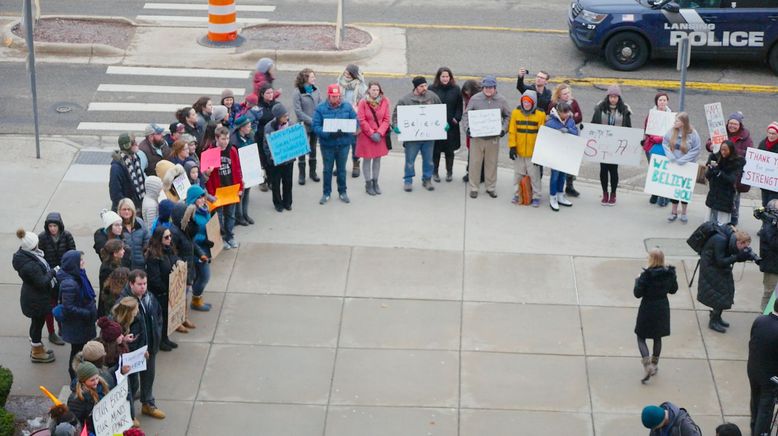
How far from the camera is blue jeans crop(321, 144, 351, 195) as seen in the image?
50.5 feet

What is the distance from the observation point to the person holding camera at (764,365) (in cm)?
1043

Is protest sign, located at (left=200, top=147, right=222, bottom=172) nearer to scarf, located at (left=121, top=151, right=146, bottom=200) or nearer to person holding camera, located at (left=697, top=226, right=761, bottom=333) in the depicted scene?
scarf, located at (left=121, top=151, right=146, bottom=200)

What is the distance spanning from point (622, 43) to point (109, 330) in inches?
504

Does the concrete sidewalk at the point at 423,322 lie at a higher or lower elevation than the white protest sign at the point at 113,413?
lower

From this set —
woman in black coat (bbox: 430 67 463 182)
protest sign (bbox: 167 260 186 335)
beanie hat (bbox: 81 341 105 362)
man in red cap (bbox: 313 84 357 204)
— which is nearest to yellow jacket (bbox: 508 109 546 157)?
woman in black coat (bbox: 430 67 463 182)

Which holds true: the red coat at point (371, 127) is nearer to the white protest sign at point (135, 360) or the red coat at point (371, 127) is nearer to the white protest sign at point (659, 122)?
the white protest sign at point (659, 122)

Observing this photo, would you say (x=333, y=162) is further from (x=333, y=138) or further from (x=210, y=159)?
(x=210, y=159)

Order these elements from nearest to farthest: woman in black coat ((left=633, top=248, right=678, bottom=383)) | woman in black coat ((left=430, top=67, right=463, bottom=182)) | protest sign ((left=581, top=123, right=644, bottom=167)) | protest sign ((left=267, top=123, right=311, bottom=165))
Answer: woman in black coat ((left=633, top=248, right=678, bottom=383)) < protest sign ((left=267, top=123, right=311, bottom=165)) < protest sign ((left=581, top=123, right=644, bottom=167)) < woman in black coat ((left=430, top=67, right=463, bottom=182))

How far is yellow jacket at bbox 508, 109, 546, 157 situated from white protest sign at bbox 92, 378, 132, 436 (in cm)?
676

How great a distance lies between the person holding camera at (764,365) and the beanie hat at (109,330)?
213 inches

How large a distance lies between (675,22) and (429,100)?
6.71 metres

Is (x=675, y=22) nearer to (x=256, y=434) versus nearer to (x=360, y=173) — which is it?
(x=360, y=173)

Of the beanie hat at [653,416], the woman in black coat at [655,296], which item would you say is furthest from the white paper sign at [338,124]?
the beanie hat at [653,416]

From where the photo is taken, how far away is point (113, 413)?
993cm
